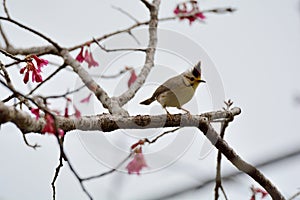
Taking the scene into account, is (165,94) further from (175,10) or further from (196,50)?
(175,10)

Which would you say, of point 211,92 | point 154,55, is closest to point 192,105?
point 211,92

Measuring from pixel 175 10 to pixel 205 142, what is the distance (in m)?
1.26

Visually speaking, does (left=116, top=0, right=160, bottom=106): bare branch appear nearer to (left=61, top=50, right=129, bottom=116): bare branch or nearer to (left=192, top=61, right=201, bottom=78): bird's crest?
(left=61, top=50, right=129, bottom=116): bare branch

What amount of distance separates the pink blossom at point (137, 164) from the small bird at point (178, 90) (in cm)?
52

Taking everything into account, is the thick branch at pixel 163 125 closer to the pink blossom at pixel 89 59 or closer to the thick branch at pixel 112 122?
the thick branch at pixel 112 122

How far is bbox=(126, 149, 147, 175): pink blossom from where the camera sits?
192 centimetres

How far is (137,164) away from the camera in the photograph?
76.7 inches

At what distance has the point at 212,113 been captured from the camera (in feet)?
6.15

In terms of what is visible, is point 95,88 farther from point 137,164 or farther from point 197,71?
point 197,71

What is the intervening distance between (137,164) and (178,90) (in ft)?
1.99

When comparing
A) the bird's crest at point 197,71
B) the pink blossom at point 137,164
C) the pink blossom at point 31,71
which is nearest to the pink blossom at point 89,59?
the pink blossom at point 31,71

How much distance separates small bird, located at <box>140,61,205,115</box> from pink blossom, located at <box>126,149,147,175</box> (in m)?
0.52

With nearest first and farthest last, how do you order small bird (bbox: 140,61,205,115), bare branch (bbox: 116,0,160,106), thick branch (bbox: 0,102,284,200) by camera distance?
1. thick branch (bbox: 0,102,284,200)
2. bare branch (bbox: 116,0,160,106)
3. small bird (bbox: 140,61,205,115)

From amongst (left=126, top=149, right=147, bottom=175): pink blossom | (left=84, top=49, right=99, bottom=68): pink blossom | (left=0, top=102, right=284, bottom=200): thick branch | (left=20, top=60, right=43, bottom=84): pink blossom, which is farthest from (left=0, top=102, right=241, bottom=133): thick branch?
(left=84, top=49, right=99, bottom=68): pink blossom
